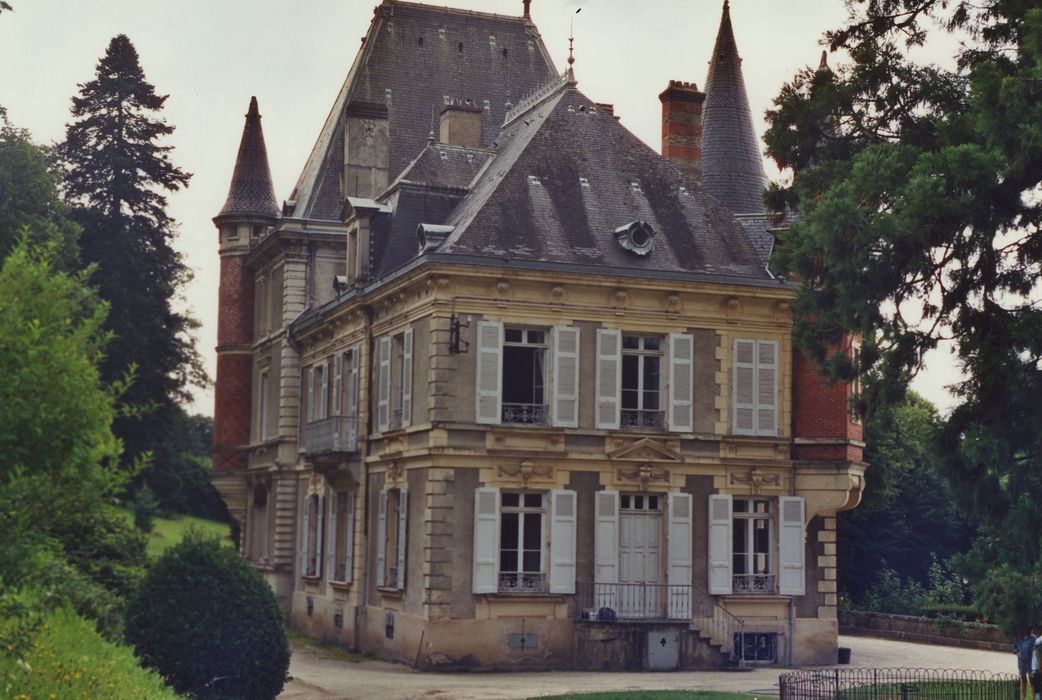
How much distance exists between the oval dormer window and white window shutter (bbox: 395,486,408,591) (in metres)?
6.10

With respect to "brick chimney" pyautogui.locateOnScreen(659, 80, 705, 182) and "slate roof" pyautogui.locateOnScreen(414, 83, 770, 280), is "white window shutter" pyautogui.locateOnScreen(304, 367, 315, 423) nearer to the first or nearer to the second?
"slate roof" pyautogui.locateOnScreen(414, 83, 770, 280)

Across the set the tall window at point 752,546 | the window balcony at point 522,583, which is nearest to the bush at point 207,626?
the window balcony at point 522,583

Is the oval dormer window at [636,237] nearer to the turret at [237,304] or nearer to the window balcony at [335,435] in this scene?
the window balcony at [335,435]

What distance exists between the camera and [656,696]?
23.1 metres

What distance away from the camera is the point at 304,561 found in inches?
1484

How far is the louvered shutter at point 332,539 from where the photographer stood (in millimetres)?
35031

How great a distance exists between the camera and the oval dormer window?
3006cm

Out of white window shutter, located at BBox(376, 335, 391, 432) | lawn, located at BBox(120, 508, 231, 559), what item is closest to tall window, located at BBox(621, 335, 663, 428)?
white window shutter, located at BBox(376, 335, 391, 432)

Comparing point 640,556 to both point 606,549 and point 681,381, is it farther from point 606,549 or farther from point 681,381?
point 681,381

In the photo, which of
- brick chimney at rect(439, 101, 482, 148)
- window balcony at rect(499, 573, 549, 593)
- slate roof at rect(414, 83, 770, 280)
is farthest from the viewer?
brick chimney at rect(439, 101, 482, 148)

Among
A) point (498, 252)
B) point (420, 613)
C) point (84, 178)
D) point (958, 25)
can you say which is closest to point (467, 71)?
point (84, 178)

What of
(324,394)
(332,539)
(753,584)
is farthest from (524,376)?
(324,394)

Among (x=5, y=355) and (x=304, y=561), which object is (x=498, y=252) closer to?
(x=304, y=561)

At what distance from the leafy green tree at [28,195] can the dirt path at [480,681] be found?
11.3 meters
